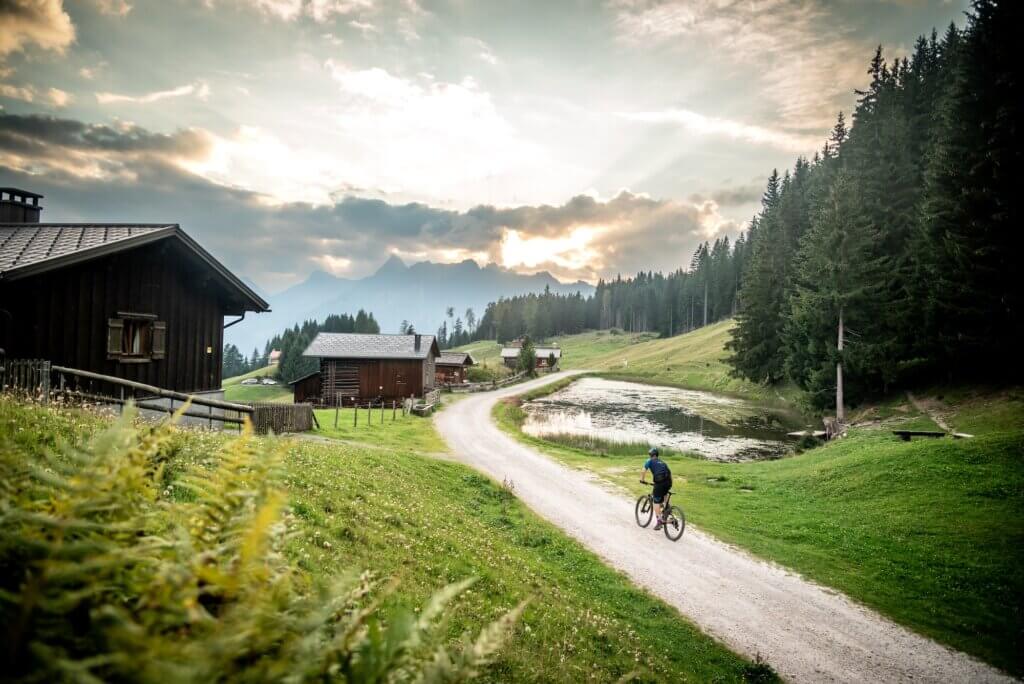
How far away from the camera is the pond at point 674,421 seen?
35125 millimetres

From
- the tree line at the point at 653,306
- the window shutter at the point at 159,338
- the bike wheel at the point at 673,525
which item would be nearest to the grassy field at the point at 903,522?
the bike wheel at the point at 673,525

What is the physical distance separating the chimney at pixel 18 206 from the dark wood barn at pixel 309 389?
35701mm

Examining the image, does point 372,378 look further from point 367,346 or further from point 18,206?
point 18,206

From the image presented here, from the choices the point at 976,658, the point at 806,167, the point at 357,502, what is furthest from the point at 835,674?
the point at 806,167

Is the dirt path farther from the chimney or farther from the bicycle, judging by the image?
the chimney

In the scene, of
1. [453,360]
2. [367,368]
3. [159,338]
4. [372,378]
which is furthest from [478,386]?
[159,338]

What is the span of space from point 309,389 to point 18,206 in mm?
37935

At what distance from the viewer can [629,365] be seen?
112312mm

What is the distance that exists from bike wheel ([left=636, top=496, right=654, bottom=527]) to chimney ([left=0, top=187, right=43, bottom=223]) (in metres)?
27.9

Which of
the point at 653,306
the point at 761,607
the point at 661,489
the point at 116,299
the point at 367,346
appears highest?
the point at 653,306

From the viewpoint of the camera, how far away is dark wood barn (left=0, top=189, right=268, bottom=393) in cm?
1434

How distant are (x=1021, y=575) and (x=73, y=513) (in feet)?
63.4

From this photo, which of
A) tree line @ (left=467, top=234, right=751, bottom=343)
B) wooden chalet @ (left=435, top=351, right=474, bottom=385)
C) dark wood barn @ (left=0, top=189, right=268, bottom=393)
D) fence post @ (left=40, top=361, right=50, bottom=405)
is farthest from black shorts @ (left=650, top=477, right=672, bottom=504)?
tree line @ (left=467, top=234, right=751, bottom=343)

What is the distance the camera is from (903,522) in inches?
626
